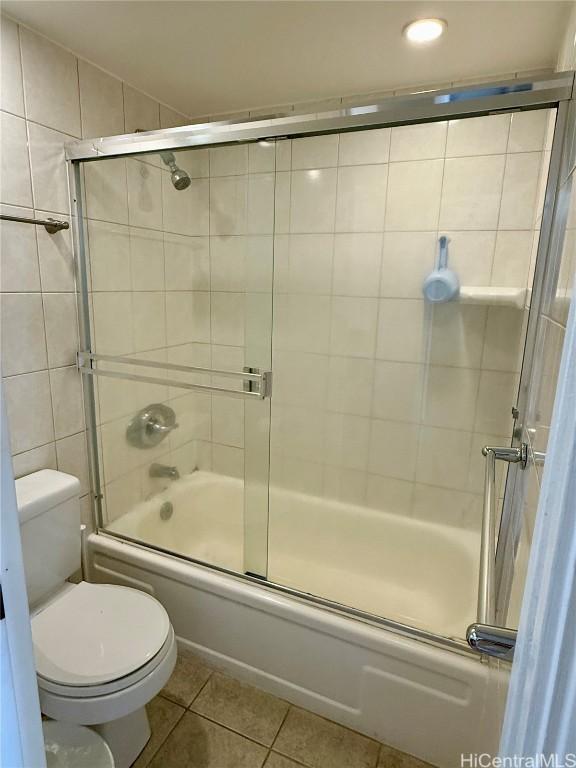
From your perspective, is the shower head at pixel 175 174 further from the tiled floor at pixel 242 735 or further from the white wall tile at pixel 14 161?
the tiled floor at pixel 242 735

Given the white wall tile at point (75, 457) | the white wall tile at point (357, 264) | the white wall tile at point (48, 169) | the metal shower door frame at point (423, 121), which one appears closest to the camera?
the metal shower door frame at point (423, 121)

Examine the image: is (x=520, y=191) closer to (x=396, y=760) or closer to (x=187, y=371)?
(x=187, y=371)

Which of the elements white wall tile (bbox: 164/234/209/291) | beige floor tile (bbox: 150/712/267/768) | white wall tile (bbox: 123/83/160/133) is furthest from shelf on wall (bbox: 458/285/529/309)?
beige floor tile (bbox: 150/712/267/768)

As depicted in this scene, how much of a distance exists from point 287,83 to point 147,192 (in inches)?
28.4

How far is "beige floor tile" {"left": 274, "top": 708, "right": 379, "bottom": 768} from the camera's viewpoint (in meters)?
1.36

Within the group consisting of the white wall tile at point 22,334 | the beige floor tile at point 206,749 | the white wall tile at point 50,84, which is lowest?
the beige floor tile at point 206,749

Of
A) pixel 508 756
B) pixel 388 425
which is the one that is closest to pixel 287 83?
pixel 388 425

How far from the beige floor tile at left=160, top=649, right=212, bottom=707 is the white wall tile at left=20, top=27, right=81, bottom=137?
203 centimetres

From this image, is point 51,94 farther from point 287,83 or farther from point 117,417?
point 117,417

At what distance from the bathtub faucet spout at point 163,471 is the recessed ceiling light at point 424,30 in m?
1.97

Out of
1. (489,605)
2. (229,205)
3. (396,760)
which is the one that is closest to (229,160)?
(229,205)

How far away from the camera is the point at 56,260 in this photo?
1602 mm

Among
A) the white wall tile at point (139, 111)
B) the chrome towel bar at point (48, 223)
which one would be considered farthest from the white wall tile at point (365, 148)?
the chrome towel bar at point (48, 223)

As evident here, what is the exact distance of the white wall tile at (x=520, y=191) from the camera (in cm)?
163
